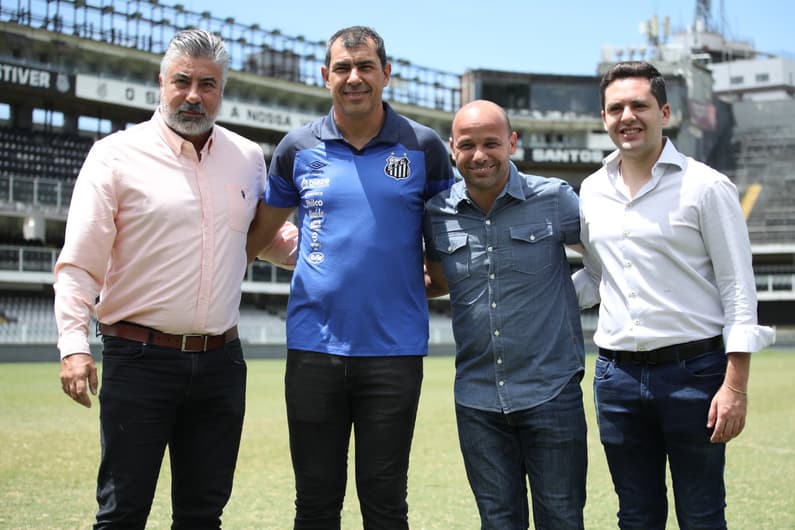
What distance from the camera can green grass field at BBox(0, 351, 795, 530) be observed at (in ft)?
21.1

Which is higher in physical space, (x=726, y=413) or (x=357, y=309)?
(x=357, y=309)

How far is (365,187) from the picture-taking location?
4266 millimetres

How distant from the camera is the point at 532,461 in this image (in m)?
4.08

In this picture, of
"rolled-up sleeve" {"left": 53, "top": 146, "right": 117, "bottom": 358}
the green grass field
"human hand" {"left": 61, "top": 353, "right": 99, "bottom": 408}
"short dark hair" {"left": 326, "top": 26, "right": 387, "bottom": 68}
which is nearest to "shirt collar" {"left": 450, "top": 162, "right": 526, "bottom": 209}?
"short dark hair" {"left": 326, "top": 26, "right": 387, "bottom": 68}

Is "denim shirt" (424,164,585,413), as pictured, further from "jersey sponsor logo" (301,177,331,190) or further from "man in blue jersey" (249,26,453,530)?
"jersey sponsor logo" (301,177,331,190)

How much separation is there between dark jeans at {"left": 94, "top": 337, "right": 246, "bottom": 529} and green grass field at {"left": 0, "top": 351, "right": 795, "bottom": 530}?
80.3 inches

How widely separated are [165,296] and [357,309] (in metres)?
0.94

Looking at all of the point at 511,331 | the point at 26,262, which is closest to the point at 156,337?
the point at 511,331

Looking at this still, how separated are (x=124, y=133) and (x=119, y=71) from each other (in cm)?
4583

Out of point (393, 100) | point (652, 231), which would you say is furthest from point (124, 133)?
point (393, 100)

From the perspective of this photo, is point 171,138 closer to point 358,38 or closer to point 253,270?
point 358,38

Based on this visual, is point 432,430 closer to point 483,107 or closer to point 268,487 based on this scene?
point 268,487

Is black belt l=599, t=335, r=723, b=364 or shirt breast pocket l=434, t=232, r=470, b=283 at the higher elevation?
shirt breast pocket l=434, t=232, r=470, b=283

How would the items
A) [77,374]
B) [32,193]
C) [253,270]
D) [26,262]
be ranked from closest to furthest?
[77,374] → [26,262] → [32,193] → [253,270]
